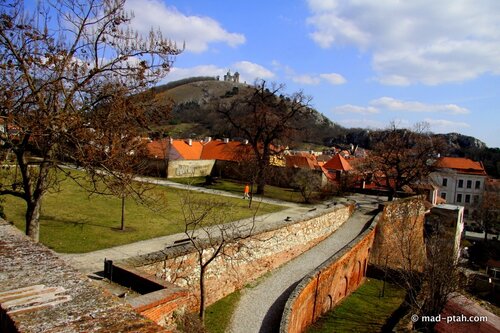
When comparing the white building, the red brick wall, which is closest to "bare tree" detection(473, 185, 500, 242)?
the white building

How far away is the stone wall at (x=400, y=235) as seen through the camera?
21.5m

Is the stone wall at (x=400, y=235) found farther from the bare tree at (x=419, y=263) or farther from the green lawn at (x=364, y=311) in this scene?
the green lawn at (x=364, y=311)

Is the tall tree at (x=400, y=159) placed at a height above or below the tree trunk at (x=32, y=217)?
above

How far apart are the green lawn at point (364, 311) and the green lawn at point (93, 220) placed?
724 centimetres

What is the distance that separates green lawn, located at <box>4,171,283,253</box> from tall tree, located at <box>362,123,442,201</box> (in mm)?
11452

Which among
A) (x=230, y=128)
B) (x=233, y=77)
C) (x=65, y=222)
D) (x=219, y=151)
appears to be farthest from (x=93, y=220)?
(x=233, y=77)

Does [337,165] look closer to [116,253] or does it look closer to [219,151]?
[219,151]

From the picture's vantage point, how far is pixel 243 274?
14102mm

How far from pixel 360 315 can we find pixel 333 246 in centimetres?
402

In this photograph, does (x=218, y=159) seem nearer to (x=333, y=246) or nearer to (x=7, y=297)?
(x=333, y=246)

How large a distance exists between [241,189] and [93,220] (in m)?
16.2

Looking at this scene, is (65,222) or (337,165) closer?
(65,222)

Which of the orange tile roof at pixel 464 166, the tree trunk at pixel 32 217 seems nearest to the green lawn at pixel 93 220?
the tree trunk at pixel 32 217

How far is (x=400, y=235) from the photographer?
23.4 m
